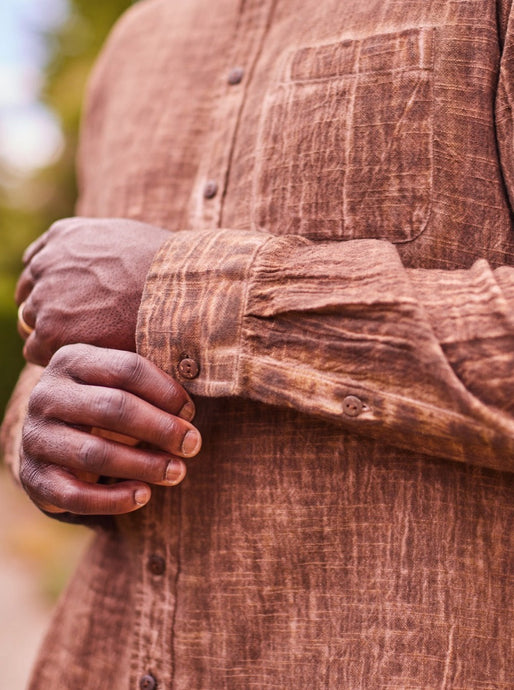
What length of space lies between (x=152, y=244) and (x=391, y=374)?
40 cm

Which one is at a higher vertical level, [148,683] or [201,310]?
[201,310]

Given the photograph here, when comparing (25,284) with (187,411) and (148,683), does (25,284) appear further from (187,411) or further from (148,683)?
(148,683)

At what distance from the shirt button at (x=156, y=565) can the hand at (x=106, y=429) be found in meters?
0.19

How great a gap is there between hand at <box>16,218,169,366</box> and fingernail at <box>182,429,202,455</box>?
0.52 ft

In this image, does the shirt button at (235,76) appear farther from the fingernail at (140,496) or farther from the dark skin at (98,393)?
the fingernail at (140,496)

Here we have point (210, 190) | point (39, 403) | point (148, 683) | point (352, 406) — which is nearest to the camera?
point (352, 406)

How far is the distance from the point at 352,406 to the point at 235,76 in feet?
2.31

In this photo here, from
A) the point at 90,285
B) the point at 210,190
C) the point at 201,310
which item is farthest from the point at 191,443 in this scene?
the point at 210,190

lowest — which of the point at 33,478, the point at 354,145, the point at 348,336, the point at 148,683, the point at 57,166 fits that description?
the point at 57,166

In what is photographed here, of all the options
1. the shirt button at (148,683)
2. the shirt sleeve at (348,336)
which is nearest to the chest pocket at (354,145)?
the shirt sleeve at (348,336)

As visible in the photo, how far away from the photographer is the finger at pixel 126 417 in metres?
0.85

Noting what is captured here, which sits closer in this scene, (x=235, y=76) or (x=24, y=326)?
(x=24, y=326)

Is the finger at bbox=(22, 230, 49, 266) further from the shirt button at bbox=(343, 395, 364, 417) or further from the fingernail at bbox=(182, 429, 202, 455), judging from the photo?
the shirt button at bbox=(343, 395, 364, 417)

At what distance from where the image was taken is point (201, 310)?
885 mm
